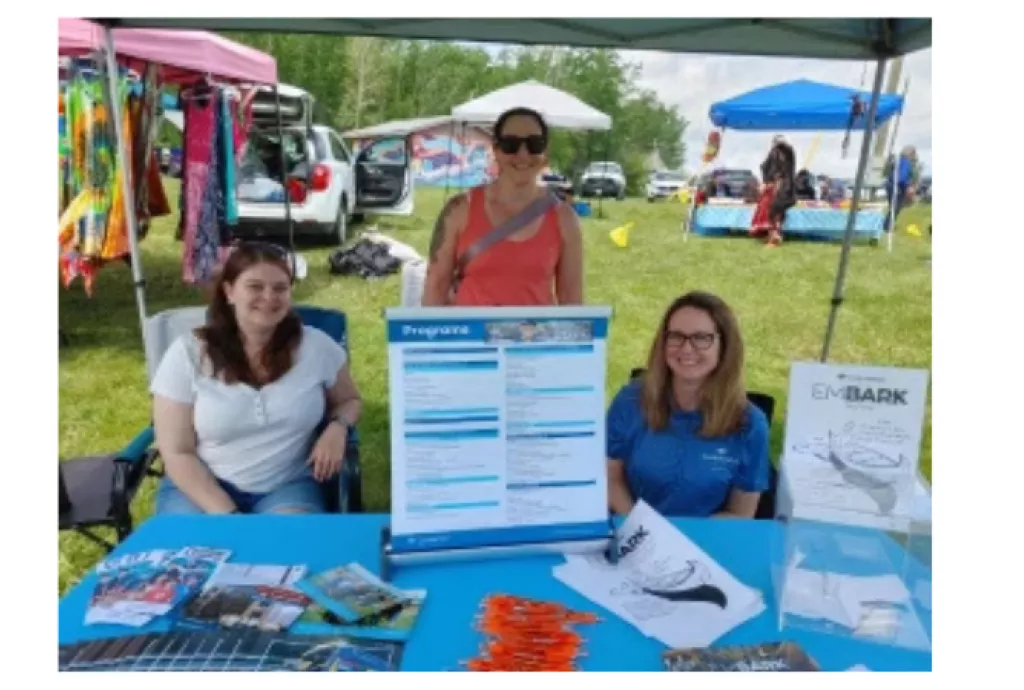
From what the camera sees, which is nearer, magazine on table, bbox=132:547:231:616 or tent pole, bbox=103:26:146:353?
magazine on table, bbox=132:547:231:616

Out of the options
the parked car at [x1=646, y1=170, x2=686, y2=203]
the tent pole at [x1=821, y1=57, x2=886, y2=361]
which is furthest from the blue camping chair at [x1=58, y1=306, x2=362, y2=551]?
the parked car at [x1=646, y1=170, x2=686, y2=203]

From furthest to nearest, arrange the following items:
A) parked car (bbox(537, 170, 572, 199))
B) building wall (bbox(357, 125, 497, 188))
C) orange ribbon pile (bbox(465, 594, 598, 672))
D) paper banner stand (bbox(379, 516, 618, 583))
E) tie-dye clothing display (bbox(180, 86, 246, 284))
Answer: building wall (bbox(357, 125, 497, 188)) → parked car (bbox(537, 170, 572, 199)) → tie-dye clothing display (bbox(180, 86, 246, 284)) → paper banner stand (bbox(379, 516, 618, 583)) → orange ribbon pile (bbox(465, 594, 598, 672))

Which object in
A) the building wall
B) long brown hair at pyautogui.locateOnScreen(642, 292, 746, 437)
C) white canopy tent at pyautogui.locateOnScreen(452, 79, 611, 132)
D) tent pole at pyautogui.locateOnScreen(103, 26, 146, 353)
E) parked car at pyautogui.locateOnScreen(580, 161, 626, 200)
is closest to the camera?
long brown hair at pyautogui.locateOnScreen(642, 292, 746, 437)

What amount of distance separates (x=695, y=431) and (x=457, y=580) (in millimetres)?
788

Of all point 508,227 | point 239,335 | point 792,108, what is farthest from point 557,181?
point 239,335

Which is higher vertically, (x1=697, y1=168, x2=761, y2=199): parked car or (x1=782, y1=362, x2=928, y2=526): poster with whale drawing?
(x1=697, y1=168, x2=761, y2=199): parked car

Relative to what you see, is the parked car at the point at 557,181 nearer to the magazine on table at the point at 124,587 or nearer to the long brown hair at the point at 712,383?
the long brown hair at the point at 712,383

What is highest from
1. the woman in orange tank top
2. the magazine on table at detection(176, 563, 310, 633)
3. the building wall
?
the building wall

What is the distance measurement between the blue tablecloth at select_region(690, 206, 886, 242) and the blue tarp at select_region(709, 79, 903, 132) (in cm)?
138

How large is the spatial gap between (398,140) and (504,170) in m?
12.5

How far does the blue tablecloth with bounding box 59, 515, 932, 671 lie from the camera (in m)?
1.16

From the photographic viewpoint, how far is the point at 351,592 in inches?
51.1


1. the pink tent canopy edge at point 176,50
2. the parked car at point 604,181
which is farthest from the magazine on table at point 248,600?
the parked car at point 604,181

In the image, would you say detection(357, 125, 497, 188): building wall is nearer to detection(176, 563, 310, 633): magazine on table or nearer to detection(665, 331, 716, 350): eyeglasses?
detection(665, 331, 716, 350): eyeglasses
